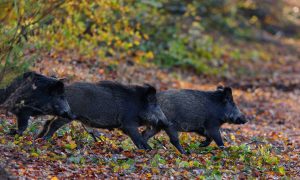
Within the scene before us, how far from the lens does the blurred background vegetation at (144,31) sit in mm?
11359

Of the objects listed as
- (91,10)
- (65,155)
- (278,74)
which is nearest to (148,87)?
(65,155)

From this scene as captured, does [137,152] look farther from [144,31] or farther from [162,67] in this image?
[144,31]

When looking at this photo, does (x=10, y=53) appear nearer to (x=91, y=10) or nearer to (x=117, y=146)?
(x=117, y=146)

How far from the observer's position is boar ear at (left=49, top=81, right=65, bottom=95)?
9.95 m

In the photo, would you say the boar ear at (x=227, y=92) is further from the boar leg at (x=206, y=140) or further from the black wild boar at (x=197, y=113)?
the boar leg at (x=206, y=140)

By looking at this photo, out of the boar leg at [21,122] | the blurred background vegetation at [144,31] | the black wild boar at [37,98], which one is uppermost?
the black wild boar at [37,98]

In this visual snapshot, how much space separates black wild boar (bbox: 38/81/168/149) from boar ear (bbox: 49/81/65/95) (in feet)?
0.49

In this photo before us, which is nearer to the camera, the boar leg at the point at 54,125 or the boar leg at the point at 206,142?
the boar leg at the point at 54,125

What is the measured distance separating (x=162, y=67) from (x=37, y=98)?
1166cm

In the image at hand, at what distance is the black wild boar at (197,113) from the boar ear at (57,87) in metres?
1.78

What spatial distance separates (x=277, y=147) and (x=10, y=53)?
521 centimetres

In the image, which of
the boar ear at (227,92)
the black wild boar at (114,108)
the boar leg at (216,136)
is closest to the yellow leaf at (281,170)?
the boar leg at (216,136)

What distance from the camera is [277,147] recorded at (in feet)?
41.0

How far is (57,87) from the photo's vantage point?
996 cm
